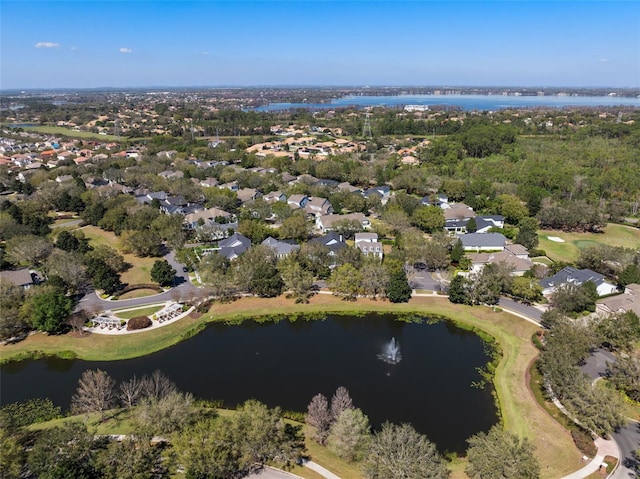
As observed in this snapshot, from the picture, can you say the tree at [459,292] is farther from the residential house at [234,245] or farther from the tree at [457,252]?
the residential house at [234,245]

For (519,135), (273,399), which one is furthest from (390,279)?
(519,135)

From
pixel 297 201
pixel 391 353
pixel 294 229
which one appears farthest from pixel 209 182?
pixel 391 353

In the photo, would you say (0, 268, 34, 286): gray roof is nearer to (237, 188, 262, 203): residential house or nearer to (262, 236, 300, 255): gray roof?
(262, 236, 300, 255): gray roof

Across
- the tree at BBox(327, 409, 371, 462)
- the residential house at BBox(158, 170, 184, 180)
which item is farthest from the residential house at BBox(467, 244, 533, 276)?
the residential house at BBox(158, 170, 184, 180)

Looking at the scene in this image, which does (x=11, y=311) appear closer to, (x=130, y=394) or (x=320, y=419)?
(x=130, y=394)

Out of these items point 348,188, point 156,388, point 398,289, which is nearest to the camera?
point 156,388

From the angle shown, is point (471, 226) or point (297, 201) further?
point (297, 201)

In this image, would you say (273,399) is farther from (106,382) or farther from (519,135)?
(519,135)
